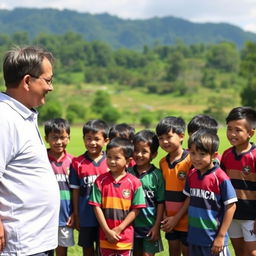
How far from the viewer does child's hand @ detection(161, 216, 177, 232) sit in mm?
4699

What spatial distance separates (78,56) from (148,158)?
493 feet

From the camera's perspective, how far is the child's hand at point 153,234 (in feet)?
15.6

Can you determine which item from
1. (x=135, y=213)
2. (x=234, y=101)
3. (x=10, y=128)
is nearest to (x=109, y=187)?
(x=135, y=213)

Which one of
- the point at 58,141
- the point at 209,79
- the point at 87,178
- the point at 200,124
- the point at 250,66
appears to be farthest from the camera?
the point at 209,79

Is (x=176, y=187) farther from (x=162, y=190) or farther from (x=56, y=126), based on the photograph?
(x=56, y=126)

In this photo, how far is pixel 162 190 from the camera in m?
4.81

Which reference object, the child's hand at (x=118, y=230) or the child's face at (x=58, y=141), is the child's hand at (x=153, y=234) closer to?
the child's hand at (x=118, y=230)

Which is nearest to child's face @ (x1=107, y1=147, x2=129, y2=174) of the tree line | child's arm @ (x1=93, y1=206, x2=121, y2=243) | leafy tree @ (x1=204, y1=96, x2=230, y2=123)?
child's arm @ (x1=93, y1=206, x2=121, y2=243)

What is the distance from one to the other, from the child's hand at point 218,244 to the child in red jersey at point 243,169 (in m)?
0.57

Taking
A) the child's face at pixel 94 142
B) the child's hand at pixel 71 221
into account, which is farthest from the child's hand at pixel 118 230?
the child's face at pixel 94 142

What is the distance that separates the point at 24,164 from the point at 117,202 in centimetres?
158

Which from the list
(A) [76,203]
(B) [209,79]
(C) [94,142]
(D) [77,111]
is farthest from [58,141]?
(B) [209,79]

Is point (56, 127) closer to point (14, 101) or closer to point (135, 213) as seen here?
point (135, 213)

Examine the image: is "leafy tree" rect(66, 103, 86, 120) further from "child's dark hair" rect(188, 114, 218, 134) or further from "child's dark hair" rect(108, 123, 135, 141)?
"child's dark hair" rect(188, 114, 218, 134)
